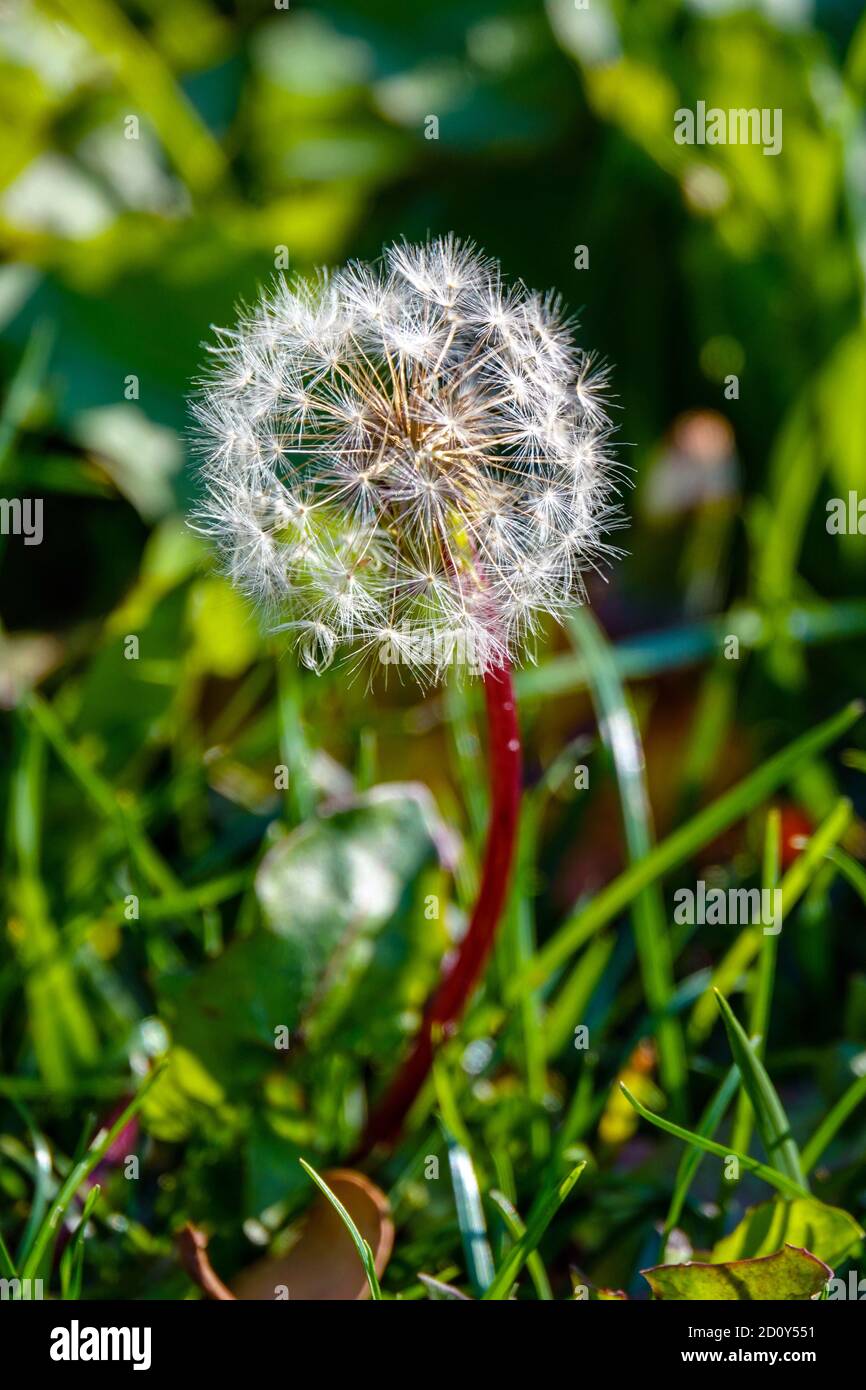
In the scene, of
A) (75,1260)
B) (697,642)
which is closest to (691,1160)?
(75,1260)

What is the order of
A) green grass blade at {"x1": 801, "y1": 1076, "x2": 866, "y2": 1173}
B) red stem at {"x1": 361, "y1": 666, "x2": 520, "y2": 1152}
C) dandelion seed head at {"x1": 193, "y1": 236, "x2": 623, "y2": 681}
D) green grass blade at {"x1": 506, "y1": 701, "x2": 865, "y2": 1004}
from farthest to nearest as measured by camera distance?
1. green grass blade at {"x1": 506, "y1": 701, "x2": 865, "y2": 1004}
2. green grass blade at {"x1": 801, "y1": 1076, "x2": 866, "y2": 1173}
3. red stem at {"x1": 361, "y1": 666, "x2": 520, "y2": 1152}
4. dandelion seed head at {"x1": 193, "y1": 236, "x2": 623, "y2": 681}

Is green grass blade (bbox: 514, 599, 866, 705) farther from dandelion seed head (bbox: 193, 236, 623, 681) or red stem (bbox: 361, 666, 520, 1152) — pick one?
dandelion seed head (bbox: 193, 236, 623, 681)

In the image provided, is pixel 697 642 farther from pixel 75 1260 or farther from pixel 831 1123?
pixel 75 1260

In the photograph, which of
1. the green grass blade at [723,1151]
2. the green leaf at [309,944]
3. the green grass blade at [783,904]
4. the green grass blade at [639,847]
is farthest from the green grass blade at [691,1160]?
the green leaf at [309,944]

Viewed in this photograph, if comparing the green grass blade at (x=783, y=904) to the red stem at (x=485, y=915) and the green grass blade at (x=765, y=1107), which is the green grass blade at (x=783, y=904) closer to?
the green grass blade at (x=765, y=1107)

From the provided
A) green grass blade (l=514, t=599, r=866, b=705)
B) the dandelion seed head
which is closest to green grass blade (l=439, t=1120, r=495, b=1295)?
the dandelion seed head

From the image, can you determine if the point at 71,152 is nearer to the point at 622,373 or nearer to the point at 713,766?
the point at 622,373
